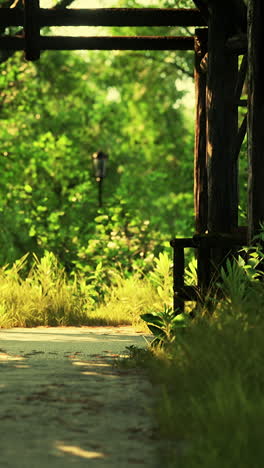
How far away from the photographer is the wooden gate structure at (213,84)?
29.1 feet

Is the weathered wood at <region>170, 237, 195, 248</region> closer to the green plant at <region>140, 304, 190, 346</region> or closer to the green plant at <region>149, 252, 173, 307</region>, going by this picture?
the green plant at <region>140, 304, 190, 346</region>

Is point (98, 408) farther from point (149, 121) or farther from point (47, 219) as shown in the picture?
point (149, 121)

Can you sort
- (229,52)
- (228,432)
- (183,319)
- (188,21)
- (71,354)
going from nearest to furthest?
(228,432) < (183,319) < (71,354) < (229,52) < (188,21)

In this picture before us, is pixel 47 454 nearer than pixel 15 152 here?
Yes

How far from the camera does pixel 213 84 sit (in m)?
10.5

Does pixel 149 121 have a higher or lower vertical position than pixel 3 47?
higher

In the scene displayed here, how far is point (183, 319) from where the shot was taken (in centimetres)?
831

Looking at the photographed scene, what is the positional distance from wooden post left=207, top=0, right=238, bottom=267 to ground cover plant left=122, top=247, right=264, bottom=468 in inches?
74.5

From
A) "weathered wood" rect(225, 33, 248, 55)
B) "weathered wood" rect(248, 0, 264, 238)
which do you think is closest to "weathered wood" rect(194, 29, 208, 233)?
"weathered wood" rect(225, 33, 248, 55)

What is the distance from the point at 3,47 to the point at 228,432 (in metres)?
8.62

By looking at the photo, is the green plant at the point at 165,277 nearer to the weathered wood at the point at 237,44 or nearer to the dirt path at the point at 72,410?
the dirt path at the point at 72,410

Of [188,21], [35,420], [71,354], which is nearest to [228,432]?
[35,420]

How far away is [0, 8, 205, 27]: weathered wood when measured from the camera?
11.5 meters

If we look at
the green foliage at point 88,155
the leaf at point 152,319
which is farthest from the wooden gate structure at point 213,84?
the green foliage at point 88,155
